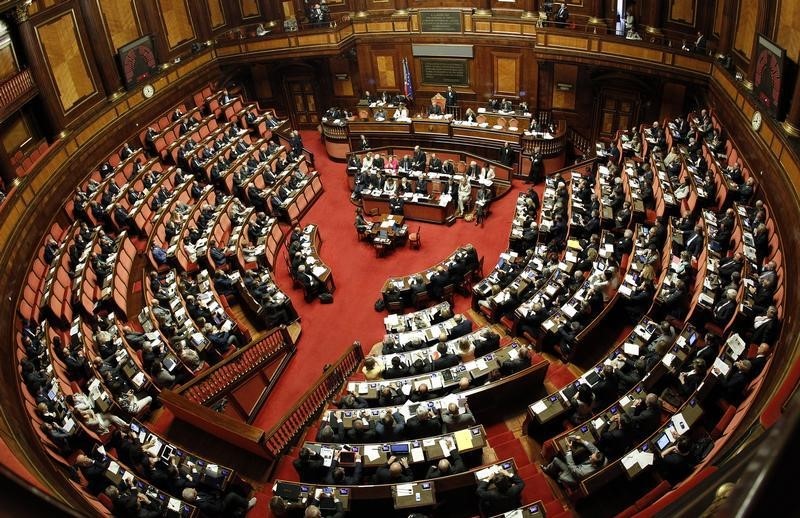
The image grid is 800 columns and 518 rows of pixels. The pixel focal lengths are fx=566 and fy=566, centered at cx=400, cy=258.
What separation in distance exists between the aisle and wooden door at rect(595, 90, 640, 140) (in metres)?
3.38

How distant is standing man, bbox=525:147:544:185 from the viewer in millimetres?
17125

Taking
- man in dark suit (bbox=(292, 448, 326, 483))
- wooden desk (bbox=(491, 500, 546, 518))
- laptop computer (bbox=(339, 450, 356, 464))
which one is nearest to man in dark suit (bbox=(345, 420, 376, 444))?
laptop computer (bbox=(339, 450, 356, 464))

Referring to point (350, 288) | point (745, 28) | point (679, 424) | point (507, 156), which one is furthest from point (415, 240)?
point (745, 28)

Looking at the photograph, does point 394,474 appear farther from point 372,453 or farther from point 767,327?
point 767,327

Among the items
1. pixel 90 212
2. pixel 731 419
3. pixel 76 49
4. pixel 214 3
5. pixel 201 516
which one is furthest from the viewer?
pixel 214 3

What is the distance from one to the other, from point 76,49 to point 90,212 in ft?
16.0

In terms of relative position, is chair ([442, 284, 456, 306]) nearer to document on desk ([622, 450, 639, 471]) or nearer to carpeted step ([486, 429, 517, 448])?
carpeted step ([486, 429, 517, 448])

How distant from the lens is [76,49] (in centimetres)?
1548

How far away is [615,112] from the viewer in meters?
17.5

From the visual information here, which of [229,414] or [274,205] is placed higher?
[274,205]

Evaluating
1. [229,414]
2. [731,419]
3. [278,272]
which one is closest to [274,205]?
[278,272]

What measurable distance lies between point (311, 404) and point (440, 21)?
14.4m

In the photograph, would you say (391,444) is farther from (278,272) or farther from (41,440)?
(278,272)

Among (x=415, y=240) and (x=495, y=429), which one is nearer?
(x=495, y=429)
